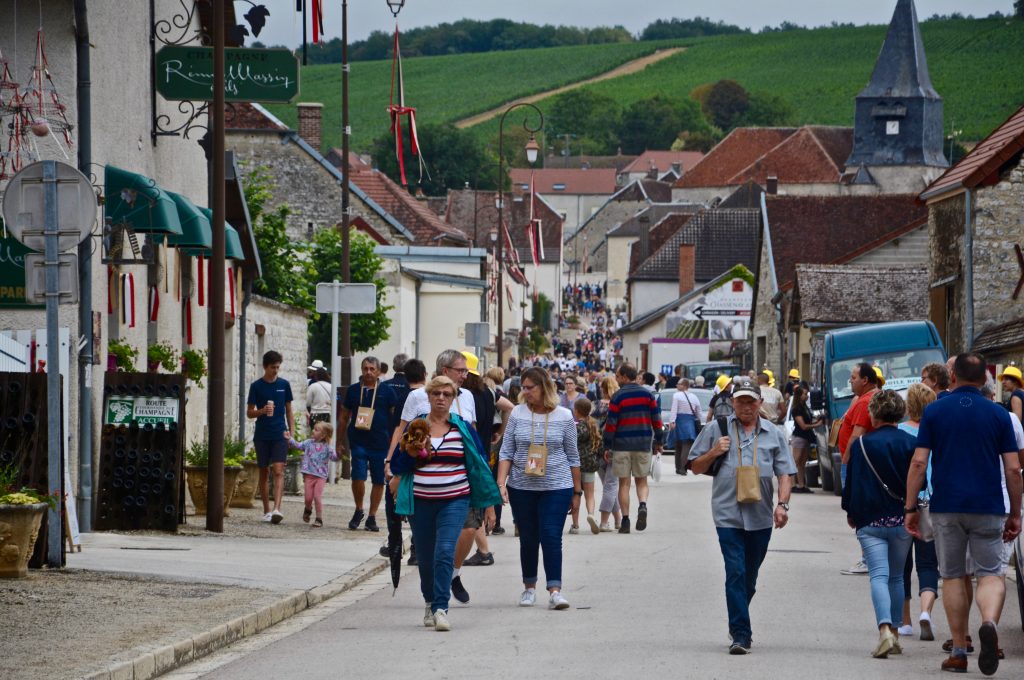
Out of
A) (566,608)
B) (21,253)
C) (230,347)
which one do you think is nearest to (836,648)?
(566,608)

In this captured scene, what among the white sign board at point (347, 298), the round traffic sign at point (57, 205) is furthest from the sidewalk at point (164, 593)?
the white sign board at point (347, 298)

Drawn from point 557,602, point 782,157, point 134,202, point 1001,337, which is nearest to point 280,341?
point 1001,337

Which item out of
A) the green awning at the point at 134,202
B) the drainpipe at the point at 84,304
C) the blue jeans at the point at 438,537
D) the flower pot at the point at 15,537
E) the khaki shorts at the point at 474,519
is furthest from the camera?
the green awning at the point at 134,202

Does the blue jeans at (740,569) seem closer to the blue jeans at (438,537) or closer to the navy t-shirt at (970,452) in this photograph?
the navy t-shirt at (970,452)

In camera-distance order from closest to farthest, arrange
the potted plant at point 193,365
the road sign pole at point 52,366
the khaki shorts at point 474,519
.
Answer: the road sign pole at point 52,366 → the khaki shorts at point 474,519 → the potted plant at point 193,365

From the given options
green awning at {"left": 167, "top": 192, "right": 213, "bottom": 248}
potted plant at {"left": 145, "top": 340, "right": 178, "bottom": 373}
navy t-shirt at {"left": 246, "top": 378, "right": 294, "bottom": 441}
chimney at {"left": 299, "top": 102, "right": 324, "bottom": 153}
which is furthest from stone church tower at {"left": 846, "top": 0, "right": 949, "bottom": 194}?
navy t-shirt at {"left": 246, "top": 378, "right": 294, "bottom": 441}

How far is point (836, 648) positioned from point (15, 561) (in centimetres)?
569

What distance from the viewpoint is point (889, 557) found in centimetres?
1016

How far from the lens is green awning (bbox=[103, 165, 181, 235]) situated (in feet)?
54.1

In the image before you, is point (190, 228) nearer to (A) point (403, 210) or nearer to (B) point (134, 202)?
(B) point (134, 202)

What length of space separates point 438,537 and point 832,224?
170 feet

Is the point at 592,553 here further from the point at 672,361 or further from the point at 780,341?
the point at 672,361

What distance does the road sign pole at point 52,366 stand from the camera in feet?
37.4

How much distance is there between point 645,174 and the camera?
199 meters
